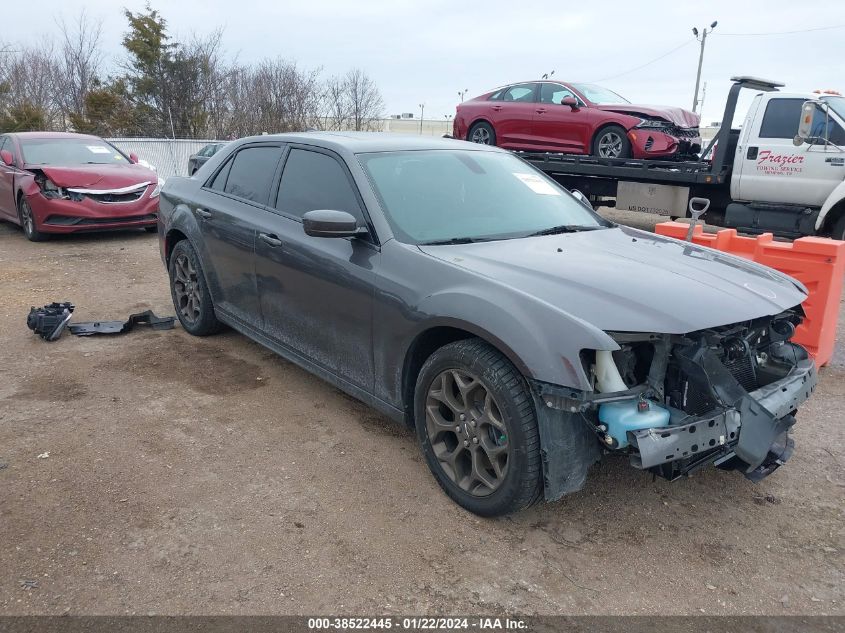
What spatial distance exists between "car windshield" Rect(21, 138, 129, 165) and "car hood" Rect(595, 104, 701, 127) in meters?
7.78

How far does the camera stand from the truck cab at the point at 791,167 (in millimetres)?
8633

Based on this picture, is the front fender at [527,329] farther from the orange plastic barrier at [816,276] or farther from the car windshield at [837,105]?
the car windshield at [837,105]

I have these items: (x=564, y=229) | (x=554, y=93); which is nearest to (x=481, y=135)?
(x=554, y=93)

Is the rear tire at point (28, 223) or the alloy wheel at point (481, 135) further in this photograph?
the alloy wheel at point (481, 135)

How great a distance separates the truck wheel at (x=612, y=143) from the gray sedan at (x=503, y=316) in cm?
667

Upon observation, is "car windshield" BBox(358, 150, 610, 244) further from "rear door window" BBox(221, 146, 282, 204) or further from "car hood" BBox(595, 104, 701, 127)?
"car hood" BBox(595, 104, 701, 127)

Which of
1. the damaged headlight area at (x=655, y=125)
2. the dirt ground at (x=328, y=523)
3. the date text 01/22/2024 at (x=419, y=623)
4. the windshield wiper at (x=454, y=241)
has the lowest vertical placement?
the date text 01/22/2024 at (x=419, y=623)

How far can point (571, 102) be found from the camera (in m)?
10.6

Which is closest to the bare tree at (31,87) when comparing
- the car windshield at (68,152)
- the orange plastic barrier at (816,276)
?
the car windshield at (68,152)

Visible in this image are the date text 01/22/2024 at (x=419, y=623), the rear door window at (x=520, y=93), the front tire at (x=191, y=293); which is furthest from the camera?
the rear door window at (x=520, y=93)

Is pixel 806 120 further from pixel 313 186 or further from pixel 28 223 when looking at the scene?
pixel 28 223

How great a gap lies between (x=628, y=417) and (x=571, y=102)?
9137mm

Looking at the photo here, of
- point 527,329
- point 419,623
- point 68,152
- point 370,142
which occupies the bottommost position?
point 419,623

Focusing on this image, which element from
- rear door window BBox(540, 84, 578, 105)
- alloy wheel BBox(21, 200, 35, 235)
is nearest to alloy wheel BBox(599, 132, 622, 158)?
rear door window BBox(540, 84, 578, 105)
